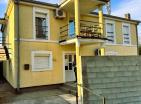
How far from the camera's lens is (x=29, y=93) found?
13531 millimetres

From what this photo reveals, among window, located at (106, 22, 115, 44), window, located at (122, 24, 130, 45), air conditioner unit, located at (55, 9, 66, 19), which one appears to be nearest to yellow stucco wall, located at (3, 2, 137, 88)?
air conditioner unit, located at (55, 9, 66, 19)

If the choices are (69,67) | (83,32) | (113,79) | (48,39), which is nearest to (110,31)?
(83,32)

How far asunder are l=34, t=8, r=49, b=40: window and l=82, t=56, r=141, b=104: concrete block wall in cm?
801

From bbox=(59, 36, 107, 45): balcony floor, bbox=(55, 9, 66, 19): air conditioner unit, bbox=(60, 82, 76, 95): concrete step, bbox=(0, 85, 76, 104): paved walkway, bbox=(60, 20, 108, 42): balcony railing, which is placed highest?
bbox=(55, 9, 66, 19): air conditioner unit

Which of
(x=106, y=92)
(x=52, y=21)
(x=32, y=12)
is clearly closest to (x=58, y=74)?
(x=52, y=21)

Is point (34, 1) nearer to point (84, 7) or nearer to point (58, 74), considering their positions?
point (84, 7)

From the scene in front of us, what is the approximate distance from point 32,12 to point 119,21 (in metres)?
9.89

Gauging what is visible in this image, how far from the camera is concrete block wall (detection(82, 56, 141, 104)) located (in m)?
7.82

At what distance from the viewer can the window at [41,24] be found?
1508 centimetres

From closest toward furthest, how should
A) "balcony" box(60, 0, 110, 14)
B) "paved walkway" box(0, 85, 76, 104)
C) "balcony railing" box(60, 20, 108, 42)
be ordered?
1. "paved walkway" box(0, 85, 76, 104)
2. "balcony railing" box(60, 20, 108, 42)
3. "balcony" box(60, 0, 110, 14)

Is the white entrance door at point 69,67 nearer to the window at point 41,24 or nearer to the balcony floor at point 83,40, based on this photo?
the balcony floor at point 83,40

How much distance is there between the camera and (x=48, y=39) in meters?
15.2

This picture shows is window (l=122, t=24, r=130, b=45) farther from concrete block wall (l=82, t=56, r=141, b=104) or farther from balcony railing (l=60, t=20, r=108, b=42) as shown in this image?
concrete block wall (l=82, t=56, r=141, b=104)

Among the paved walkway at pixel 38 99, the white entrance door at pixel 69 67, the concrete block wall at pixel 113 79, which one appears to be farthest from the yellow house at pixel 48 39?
the concrete block wall at pixel 113 79
